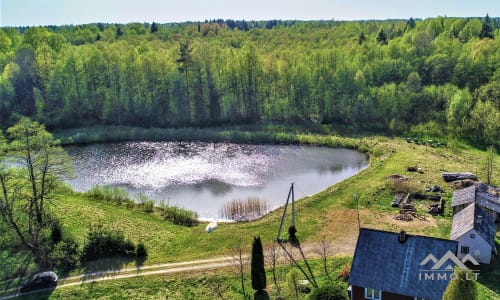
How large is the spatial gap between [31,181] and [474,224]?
32.4m

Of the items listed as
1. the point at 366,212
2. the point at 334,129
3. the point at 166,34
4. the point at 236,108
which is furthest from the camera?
the point at 166,34

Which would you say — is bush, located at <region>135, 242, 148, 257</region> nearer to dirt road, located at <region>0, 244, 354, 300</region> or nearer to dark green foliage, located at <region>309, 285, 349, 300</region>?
dirt road, located at <region>0, 244, 354, 300</region>

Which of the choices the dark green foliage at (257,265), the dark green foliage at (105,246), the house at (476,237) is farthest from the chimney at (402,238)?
the dark green foliage at (105,246)

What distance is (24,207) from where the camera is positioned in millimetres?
32312

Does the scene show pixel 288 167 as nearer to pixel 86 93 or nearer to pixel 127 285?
pixel 127 285

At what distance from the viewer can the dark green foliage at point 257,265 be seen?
2736 centimetres

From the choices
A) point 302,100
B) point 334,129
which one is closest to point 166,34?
point 302,100

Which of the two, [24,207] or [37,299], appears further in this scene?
[24,207]

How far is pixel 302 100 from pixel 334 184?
1159 inches

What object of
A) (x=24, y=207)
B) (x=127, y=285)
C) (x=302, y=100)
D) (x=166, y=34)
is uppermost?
(x=166, y=34)

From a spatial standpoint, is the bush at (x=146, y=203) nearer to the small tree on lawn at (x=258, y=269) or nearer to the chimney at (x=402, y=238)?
the small tree on lawn at (x=258, y=269)

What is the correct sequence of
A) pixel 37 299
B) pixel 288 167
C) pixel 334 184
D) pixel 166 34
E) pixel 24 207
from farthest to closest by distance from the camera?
pixel 166 34
pixel 288 167
pixel 334 184
pixel 24 207
pixel 37 299

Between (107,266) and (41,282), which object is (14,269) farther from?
(107,266)

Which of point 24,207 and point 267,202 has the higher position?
point 24,207
